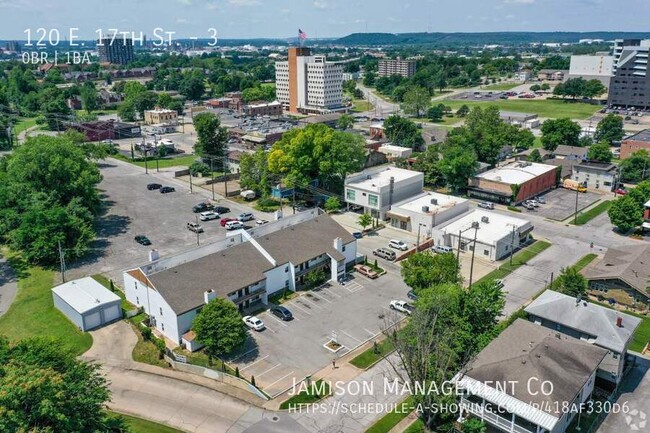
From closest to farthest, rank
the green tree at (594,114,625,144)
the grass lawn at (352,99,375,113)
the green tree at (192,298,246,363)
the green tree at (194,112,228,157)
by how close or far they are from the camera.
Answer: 1. the green tree at (192,298,246,363)
2. the green tree at (194,112,228,157)
3. the green tree at (594,114,625,144)
4. the grass lawn at (352,99,375,113)

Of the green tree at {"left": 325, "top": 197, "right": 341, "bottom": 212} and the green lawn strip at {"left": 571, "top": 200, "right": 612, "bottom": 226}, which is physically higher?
the green tree at {"left": 325, "top": 197, "right": 341, "bottom": 212}

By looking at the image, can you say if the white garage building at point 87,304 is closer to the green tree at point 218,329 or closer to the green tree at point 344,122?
the green tree at point 218,329

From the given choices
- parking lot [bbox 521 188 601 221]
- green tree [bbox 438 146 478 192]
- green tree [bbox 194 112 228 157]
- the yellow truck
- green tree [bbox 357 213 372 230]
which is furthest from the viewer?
green tree [bbox 194 112 228 157]

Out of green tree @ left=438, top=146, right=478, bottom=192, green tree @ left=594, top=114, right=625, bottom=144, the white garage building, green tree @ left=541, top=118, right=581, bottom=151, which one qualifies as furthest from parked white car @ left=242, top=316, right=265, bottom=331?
green tree @ left=594, top=114, right=625, bottom=144

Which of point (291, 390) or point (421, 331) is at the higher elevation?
point (421, 331)

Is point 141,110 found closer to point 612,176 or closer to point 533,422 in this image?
point 612,176

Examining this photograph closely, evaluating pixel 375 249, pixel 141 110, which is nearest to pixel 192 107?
pixel 141 110

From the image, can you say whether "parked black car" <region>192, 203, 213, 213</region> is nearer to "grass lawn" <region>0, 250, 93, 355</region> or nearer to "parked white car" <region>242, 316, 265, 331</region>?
"grass lawn" <region>0, 250, 93, 355</region>
